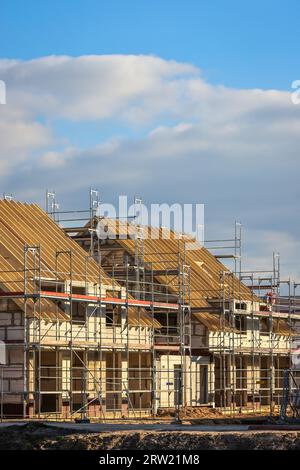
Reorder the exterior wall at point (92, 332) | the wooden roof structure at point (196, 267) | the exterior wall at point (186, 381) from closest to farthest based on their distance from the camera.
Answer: the exterior wall at point (92, 332) < the exterior wall at point (186, 381) < the wooden roof structure at point (196, 267)

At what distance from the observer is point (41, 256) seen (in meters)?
41.7

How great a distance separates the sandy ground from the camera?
23.2 metres

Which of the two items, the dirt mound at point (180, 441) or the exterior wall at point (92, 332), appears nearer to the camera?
the dirt mound at point (180, 441)

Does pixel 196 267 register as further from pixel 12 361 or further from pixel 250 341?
pixel 12 361

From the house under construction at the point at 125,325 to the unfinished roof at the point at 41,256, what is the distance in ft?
0.20

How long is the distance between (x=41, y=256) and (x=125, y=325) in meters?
3.91

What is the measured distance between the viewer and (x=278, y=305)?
5125 cm

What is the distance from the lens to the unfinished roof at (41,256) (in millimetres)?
39500

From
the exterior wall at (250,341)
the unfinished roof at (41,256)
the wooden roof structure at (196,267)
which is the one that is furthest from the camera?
the wooden roof structure at (196,267)

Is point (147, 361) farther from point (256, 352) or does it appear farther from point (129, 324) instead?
point (256, 352)

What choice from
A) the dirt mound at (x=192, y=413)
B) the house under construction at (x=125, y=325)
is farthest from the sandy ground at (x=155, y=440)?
the dirt mound at (x=192, y=413)

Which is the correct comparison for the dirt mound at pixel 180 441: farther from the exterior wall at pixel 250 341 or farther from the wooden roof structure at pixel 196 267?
the wooden roof structure at pixel 196 267
